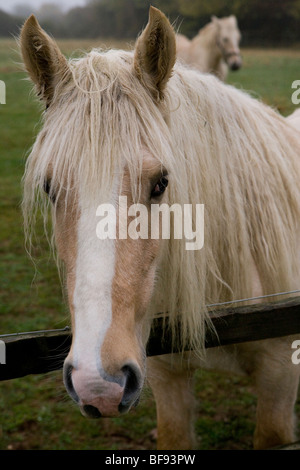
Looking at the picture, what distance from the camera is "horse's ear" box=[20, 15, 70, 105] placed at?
156 cm

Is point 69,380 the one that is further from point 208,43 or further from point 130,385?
point 208,43

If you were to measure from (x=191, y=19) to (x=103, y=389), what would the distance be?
31.1 m

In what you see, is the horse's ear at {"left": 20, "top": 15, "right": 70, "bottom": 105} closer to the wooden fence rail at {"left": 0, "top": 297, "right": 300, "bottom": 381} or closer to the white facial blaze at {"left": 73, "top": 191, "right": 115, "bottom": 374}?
the white facial blaze at {"left": 73, "top": 191, "right": 115, "bottom": 374}

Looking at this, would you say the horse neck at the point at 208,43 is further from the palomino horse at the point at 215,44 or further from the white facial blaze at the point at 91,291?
the white facial blaze at the point at 91,291

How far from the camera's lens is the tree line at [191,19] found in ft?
94.2

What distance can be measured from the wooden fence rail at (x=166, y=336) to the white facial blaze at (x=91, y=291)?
488mm

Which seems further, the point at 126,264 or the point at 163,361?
the point at 163,361

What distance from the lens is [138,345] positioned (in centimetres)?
146

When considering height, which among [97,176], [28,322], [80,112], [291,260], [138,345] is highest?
[80,112]

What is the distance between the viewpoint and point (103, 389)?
4.06ft
